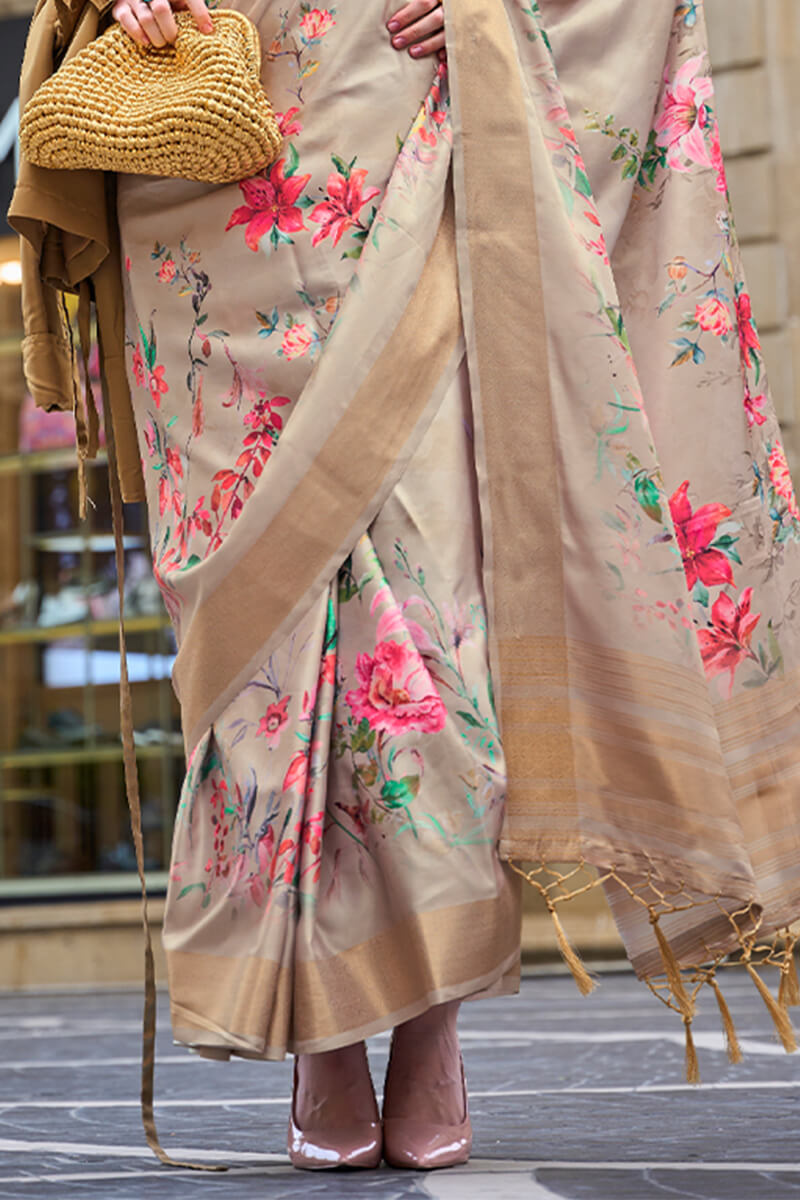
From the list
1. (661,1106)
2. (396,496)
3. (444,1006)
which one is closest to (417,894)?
(444,1006)

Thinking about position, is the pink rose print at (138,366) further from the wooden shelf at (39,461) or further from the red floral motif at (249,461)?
the wooden shelf at (39,461)

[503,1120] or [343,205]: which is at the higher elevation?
[343,205]

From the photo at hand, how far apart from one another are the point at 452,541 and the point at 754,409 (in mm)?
455

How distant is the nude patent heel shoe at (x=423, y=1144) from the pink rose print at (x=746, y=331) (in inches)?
37.5

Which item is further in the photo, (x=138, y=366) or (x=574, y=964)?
(x=138, y=366)

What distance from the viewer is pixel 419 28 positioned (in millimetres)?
1997

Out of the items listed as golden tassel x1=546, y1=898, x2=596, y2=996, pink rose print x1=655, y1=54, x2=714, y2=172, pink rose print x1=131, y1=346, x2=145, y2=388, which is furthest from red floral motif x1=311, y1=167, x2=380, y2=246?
golden tassel x1=546, y1=898, x2=596, y2=996

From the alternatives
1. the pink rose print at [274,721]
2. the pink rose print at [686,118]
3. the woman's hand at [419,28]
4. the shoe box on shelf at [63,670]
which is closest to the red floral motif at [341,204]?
the woman's hand at [419,28]

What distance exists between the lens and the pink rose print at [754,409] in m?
2.10

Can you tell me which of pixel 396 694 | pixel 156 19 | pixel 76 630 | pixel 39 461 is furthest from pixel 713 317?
pixel 39 461

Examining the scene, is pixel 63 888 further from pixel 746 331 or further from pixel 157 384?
pixel 746 331

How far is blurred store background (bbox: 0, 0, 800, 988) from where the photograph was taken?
727cm

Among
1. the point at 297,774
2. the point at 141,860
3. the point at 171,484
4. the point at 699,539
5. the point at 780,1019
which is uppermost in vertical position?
the point at 171,484

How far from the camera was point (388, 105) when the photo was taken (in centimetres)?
198
